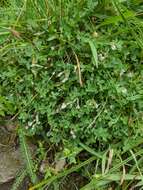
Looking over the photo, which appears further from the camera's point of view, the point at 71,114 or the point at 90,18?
the point at 90,18

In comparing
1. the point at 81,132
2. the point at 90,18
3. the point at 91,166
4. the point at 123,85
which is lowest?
the point at 91,166

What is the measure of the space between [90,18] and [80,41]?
0.18 m

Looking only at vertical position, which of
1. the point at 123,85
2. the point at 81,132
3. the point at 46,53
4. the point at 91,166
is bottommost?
the point at 91,166

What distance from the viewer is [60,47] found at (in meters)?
2.34

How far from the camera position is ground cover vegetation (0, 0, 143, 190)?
2.30 meters

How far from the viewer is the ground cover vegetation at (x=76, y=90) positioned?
7.54ft

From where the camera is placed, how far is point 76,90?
2.31m

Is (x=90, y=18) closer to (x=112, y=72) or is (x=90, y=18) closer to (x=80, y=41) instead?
(x=80, y=41)

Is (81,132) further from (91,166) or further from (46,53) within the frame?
(46,53)

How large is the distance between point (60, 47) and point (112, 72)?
0.29 meters

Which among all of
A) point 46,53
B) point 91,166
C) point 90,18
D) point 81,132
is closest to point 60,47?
point 46,53

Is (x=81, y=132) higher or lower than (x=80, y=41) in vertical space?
lower

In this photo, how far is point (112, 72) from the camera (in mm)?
2330

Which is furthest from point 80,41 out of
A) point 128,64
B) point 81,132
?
point 81,132
